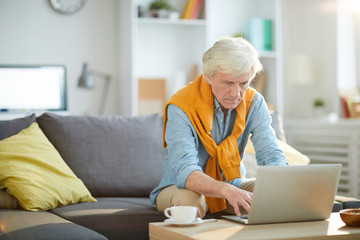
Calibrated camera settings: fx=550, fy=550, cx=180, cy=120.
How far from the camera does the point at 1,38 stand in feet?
14.7

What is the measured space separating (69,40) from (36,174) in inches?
96.2

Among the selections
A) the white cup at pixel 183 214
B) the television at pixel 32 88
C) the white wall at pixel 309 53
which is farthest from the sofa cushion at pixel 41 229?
the white wall at pixel 309 53

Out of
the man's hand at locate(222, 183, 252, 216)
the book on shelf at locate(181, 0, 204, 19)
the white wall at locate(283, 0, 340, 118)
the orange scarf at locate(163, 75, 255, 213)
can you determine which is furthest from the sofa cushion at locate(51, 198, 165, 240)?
the white wall at locate(283, 0, 340, 118)

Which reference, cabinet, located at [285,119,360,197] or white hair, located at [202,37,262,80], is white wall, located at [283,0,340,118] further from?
white hair, located at [202,37,262,80]

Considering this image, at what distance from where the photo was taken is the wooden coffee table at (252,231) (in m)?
1.57

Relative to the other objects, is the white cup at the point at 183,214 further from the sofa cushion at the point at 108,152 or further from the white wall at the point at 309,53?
the white wall at the point at 309,53

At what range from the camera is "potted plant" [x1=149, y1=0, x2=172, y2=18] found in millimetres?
4660

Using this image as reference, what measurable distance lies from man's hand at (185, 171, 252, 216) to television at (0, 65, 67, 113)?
2646 mm

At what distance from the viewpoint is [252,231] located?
5.39ft

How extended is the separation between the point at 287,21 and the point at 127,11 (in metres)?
1.60

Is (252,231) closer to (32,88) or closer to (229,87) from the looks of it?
(229,87)

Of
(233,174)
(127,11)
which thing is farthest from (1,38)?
(233,174)

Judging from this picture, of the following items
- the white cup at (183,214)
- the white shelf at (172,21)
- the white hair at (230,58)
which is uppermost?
the white shelf at (172,21)

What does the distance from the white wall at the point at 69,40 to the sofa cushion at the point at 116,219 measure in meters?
2.46
